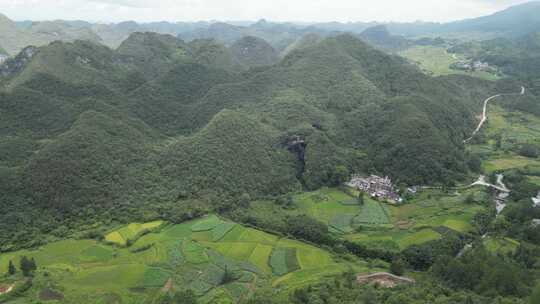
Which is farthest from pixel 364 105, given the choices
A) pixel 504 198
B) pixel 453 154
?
pixel 504 198

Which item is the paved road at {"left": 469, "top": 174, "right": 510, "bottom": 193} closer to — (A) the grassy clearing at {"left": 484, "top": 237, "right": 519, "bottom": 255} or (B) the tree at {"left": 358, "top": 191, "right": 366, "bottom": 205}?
(A) the grassy clearing at {"left": 484, "top": 237, "right": 519, "bottom": 255}

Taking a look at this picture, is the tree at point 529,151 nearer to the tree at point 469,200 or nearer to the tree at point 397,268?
the tree at point 469,200

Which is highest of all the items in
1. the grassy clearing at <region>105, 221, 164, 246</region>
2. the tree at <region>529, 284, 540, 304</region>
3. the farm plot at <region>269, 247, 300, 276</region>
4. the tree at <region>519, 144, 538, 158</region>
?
the tree at <region>529, 284, 540, 304</region>

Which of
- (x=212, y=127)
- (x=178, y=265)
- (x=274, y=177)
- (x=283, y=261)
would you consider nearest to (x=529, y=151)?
(x=274, y=177)

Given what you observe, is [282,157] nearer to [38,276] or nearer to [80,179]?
[80,179]

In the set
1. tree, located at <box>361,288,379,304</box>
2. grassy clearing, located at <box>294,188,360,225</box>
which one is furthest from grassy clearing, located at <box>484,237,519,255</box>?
tree, located at <box>361,288,379,304</box>
